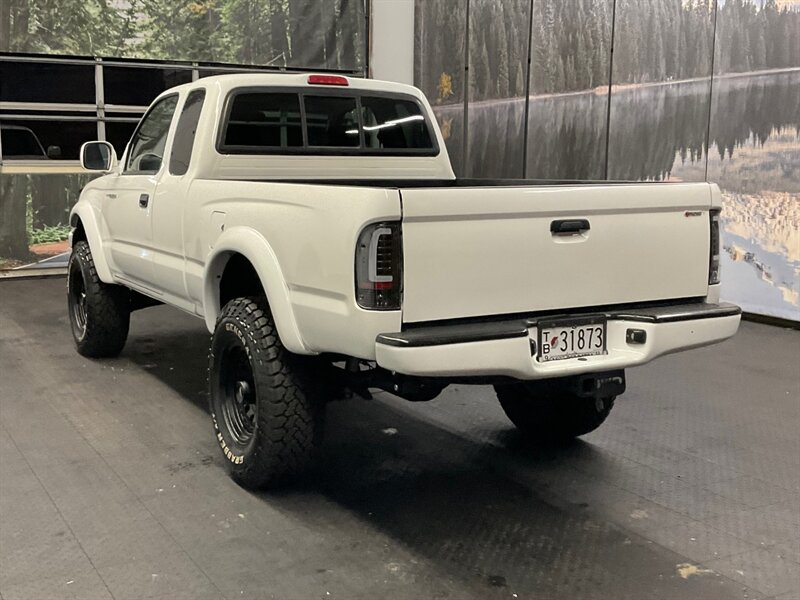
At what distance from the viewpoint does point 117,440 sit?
4066mm

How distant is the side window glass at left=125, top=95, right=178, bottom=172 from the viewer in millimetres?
4578

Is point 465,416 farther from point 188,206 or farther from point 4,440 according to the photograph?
point 4,440

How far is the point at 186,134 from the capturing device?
4266mm

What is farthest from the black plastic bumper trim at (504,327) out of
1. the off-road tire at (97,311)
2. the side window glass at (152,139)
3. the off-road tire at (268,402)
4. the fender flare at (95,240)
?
the off-road tire at (97,311)

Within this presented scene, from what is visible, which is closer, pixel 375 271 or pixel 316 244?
pixel 375 271

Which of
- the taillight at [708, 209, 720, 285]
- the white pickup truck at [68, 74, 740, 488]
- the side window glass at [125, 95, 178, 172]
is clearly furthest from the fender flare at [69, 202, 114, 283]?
the taillight at [708, 209, 720, 285]

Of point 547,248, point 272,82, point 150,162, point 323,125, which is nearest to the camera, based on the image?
point 547,248

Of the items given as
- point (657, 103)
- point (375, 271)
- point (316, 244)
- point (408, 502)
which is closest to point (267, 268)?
point (316, 244)

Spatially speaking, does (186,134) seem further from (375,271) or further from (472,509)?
(472,509)

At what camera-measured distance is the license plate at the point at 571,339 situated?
2.91 meters

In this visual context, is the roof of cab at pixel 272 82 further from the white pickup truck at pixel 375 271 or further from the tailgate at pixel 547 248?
the tailgate at pixel 547 248

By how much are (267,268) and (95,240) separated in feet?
8.45

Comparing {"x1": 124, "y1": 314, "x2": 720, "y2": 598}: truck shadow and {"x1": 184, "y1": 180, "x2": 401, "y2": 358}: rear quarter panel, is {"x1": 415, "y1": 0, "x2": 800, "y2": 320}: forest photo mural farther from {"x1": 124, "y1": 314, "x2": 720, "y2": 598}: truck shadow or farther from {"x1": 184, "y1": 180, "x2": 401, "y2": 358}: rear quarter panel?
{"x1": 184, "y1": 180, "x2": 401, "y2": 358}: rear quarter panel

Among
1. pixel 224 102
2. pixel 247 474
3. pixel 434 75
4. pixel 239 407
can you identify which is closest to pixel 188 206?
pixel 224 102
